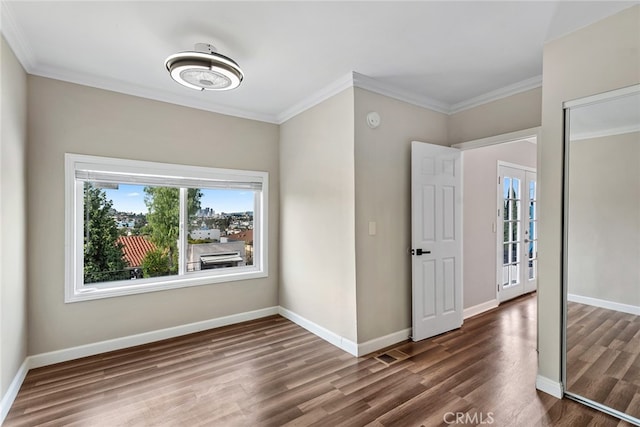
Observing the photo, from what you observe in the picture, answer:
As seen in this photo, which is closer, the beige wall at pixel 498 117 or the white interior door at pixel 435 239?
the beige wall at pixel 498 117

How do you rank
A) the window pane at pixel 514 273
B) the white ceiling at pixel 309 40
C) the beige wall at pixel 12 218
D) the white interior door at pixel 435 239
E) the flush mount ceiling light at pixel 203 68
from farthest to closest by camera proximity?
the window pane at pixel 514 273 < the white interior door at pixel 435 239 < the flush mount ceiling light at pixel 203 68 < the beige wall at pixel 12 218 < the white ceiling at pixel 309 40

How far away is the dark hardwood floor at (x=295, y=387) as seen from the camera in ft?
6.59

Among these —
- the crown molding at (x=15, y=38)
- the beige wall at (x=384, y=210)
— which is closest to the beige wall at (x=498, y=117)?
the beige wall at (x=384, y=210)

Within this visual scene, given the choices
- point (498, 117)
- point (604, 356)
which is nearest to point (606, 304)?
point (604, 356)

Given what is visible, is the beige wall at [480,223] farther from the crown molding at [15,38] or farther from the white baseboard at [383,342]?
the crown molding at [15,38]

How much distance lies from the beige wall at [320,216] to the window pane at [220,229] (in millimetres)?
469

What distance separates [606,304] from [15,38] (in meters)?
4.54

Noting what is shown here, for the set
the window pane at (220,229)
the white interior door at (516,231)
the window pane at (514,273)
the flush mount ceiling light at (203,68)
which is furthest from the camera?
the window pane at (514,273)

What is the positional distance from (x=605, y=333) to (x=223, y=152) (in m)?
3.80

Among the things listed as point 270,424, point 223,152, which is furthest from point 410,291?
point 223,152

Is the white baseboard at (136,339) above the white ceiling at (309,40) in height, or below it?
below

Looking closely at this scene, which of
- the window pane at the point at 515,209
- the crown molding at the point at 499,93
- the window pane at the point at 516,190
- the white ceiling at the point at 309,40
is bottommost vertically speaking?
the window pane at the point at 515,209

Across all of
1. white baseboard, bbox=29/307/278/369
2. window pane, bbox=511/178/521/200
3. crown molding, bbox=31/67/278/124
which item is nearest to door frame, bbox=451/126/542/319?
window pane, bbox=511/178/521/200

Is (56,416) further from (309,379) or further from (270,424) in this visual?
(309,379)
